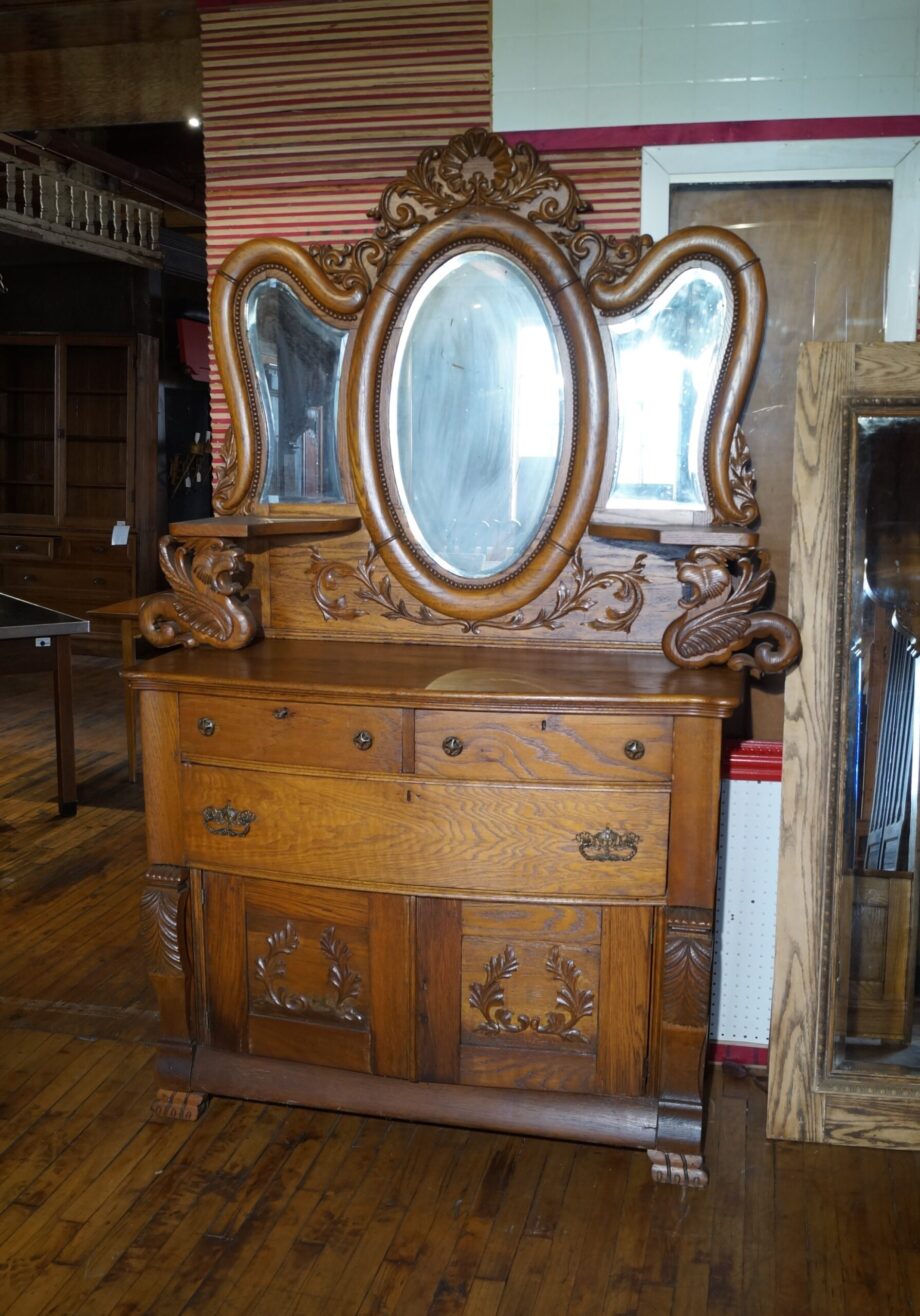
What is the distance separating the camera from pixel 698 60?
3037 millimetres

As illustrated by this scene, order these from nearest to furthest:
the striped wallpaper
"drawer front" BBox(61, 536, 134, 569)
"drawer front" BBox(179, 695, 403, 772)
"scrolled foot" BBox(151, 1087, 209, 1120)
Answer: "drawer front" BBox(179, 695, 403, 772), "scrolled foot" BBox(151, 1087, 209, 1120), the striped wallpaper, "drawer front" BBox(61, 536, 134, 569)

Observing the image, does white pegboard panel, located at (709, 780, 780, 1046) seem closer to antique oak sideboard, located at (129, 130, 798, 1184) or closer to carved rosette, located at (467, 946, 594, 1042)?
antique oak sideboard, located at (129, 130, 798, 1184)

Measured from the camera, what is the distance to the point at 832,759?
2.94 meters

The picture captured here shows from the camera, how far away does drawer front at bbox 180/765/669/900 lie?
275 cm

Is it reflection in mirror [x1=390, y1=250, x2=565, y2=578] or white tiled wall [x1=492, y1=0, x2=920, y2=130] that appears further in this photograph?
reflection in mirror [x1=390, y1=250, x2=565, y2=578]

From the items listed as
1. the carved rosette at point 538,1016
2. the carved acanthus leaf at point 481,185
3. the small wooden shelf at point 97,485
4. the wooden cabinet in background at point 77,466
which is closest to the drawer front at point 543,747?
the carved rosette at point 538,1016

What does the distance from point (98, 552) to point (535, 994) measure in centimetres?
719

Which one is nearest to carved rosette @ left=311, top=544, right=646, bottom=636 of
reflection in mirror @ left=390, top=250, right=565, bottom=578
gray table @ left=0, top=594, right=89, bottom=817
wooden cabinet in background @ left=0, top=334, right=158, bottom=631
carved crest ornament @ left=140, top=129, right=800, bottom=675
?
carved crest ornament @ left=140, top=129, right=800, bottom=675

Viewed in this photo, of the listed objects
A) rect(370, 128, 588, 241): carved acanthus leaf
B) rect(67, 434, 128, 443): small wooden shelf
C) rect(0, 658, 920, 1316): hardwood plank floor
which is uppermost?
rect(370, 128, 588, 241): carved acanthus leaf

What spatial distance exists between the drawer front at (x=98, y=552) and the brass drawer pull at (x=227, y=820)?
6.54 meters

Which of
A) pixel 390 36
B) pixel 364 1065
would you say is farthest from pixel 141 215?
Answer: pixel 364 1065

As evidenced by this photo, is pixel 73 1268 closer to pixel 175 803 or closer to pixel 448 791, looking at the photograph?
pixel 175 803

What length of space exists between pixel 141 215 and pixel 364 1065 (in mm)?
7793

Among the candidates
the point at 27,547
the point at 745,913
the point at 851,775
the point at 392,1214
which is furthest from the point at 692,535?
the point at 27,547
